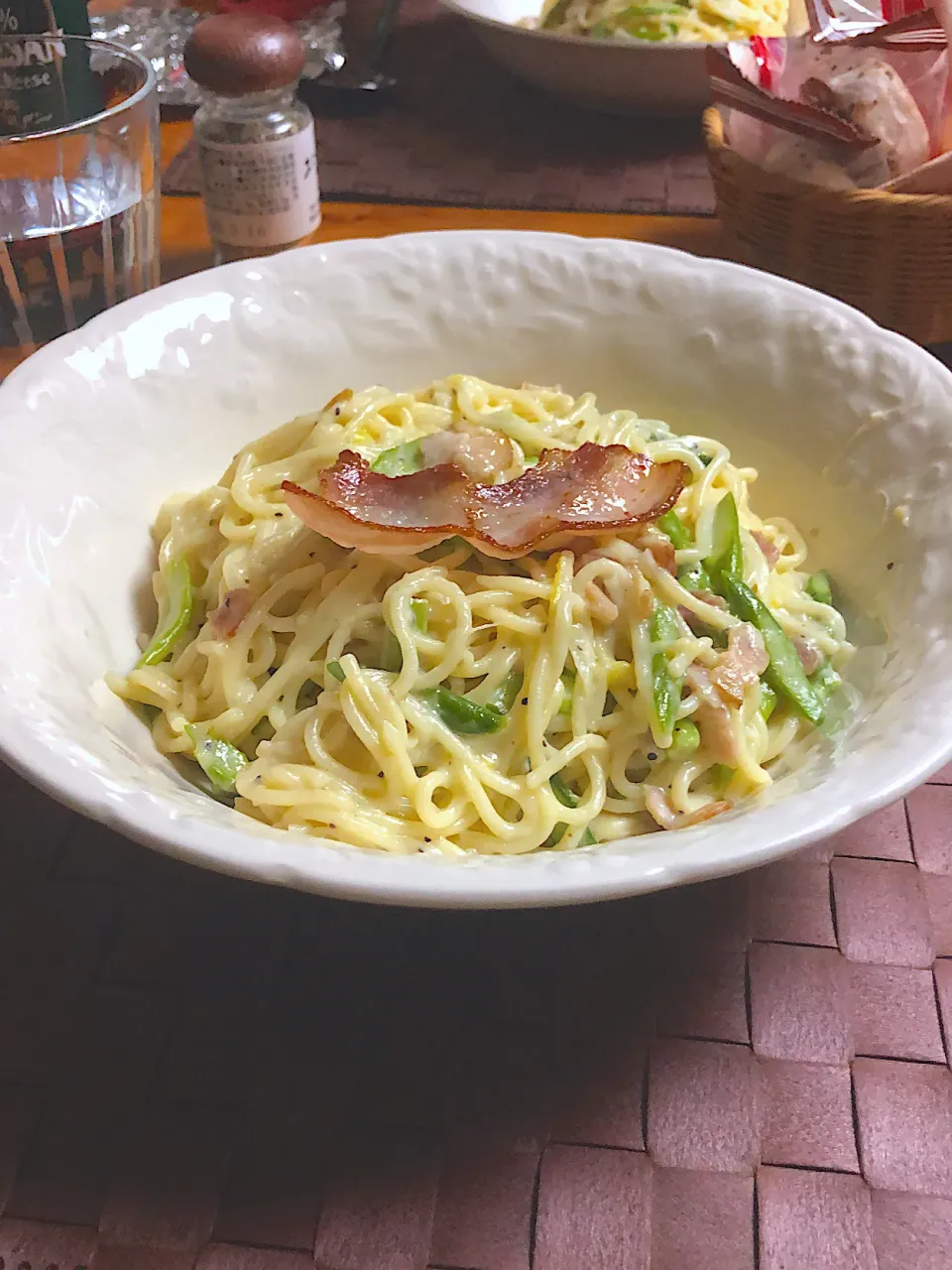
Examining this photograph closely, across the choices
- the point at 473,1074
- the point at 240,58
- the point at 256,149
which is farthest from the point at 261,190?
the point at 473,1074

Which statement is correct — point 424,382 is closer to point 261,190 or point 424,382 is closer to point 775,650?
point 261,190

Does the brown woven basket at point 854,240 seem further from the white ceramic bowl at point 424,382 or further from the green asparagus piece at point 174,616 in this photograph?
the green asparagus piece at point 174,616

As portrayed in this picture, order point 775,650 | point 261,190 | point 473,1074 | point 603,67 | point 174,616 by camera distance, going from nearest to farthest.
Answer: point 473,1074
point 775,650
point 174,616
point 261,190
point 603,67

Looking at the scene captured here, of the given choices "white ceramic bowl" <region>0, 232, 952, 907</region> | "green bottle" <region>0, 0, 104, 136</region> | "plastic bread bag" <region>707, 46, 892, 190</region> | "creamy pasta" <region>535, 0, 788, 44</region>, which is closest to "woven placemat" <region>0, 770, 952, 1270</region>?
"white ceramic bowl" <region>0, 232, 952, 907</region>

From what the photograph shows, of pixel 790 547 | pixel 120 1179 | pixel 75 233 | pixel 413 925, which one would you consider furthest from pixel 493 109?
pixel 120 1179

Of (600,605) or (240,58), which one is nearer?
(600,605)

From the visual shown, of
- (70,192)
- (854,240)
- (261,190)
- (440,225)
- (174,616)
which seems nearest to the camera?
(174,616)

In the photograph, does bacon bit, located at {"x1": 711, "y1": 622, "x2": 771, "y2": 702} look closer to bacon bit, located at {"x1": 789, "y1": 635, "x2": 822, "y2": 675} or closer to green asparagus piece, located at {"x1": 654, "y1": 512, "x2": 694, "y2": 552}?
bacon bit, located at {"x1": 789, "y1": 635, "x2": 822, "y2": 675}
